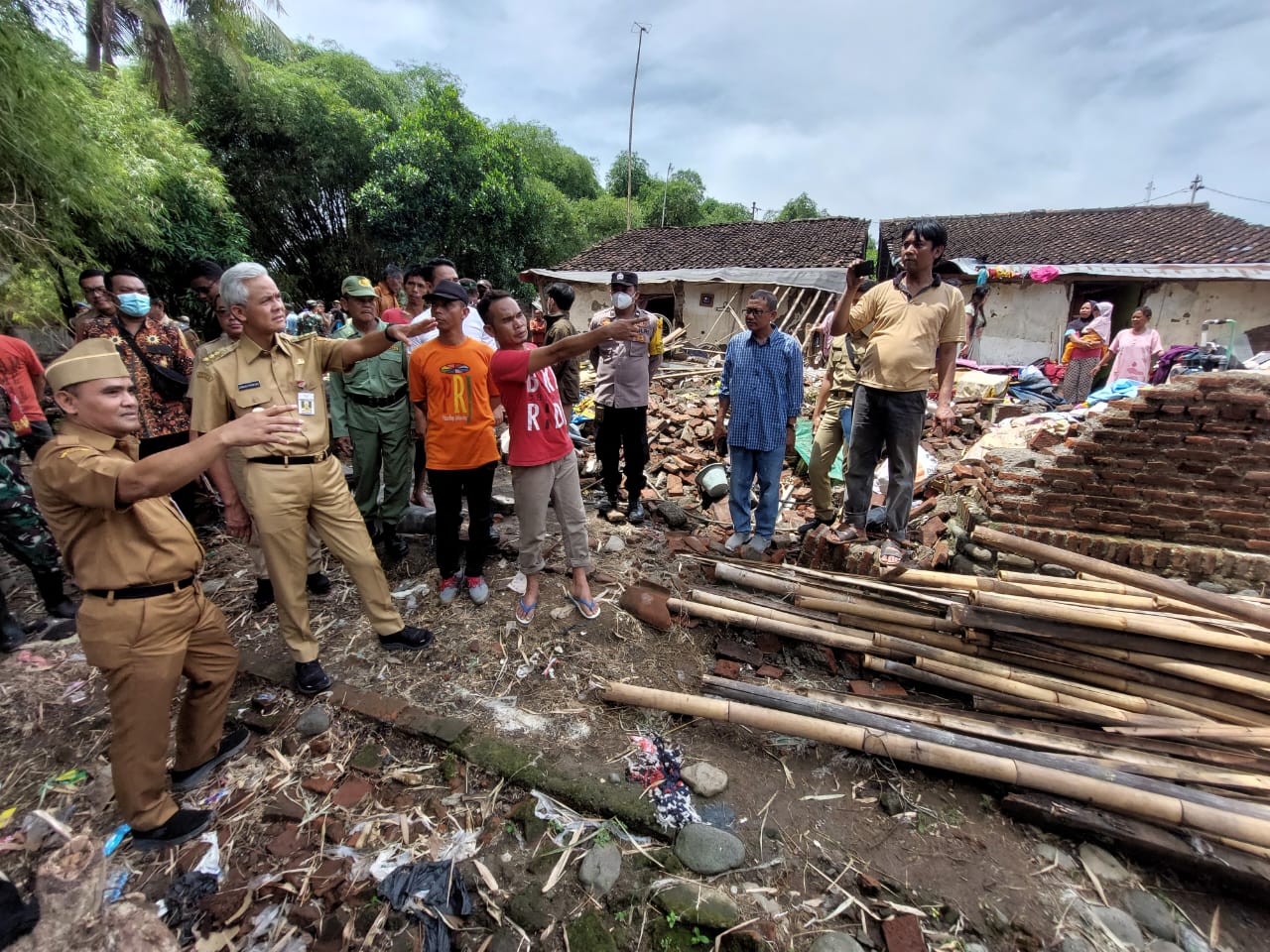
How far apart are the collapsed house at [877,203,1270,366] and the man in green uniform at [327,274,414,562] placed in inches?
424

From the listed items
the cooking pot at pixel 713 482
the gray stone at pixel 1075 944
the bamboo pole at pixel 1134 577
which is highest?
the bamboo pole at pixel 1134 577

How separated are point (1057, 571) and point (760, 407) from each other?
2.12 meters

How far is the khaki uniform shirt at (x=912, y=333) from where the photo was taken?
3424 mm

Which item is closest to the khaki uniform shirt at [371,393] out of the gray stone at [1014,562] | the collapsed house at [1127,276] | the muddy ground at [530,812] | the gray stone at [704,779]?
the muddy ground at [530,812]

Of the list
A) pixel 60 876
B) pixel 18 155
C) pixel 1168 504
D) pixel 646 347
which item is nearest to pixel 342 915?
pixel 60 876

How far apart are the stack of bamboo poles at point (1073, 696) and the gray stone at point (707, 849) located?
1.74 ft

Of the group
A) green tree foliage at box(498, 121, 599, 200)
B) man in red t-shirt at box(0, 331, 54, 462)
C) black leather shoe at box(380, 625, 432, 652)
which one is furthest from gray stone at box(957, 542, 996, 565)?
green tree foliage at box(498, 121, 599, 200)

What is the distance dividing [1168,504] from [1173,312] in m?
13.8

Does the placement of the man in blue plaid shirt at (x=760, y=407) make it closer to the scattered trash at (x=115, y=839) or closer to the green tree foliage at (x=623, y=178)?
the scattered trash at (x=115, y=839)

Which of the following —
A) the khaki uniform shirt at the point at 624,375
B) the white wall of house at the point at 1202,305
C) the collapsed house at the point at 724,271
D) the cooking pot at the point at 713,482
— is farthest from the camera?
the collapsed house at the point at 724,271

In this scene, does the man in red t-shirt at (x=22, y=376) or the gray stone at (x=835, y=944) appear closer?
the gray stone at (x=835, y=944)

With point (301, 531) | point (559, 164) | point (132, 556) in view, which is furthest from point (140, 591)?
point (559, 164)

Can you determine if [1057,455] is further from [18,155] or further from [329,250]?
[329,250]

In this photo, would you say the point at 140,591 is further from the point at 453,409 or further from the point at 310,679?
the point at 453,409
